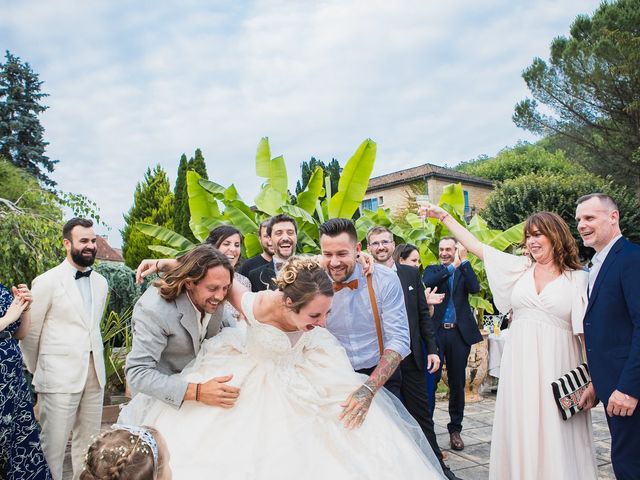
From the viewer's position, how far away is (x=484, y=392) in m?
7.90

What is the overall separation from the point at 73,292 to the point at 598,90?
2301cm

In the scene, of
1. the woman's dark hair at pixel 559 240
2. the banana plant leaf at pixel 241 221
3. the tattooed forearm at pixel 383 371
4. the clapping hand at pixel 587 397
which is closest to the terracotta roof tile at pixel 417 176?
the banana plant leaf at pixel 241 221

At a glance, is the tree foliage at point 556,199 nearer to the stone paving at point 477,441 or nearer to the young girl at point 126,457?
the stone paving at point 477,441

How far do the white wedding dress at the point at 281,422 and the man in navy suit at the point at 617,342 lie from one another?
1.24 m

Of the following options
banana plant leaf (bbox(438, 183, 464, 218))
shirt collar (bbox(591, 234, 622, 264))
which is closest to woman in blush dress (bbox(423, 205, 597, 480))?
shirt collar (bbox(591, 234, 622, 264))

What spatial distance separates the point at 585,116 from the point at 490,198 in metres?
5.69

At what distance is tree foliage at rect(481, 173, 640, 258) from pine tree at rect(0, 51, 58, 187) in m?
23.1

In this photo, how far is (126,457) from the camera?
1.47 m

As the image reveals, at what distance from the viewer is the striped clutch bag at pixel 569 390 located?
3275 mm

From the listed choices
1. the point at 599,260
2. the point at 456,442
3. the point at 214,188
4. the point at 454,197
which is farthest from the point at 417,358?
the point at 454,197

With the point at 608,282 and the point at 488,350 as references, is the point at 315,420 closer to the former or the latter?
the point at 608,282

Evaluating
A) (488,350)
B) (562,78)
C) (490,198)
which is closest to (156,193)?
(490,198)

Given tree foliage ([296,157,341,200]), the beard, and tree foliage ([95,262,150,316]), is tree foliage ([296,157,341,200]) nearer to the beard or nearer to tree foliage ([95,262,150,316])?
tree foliage ([95,262,150,316])

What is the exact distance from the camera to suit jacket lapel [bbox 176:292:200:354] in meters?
2.53
